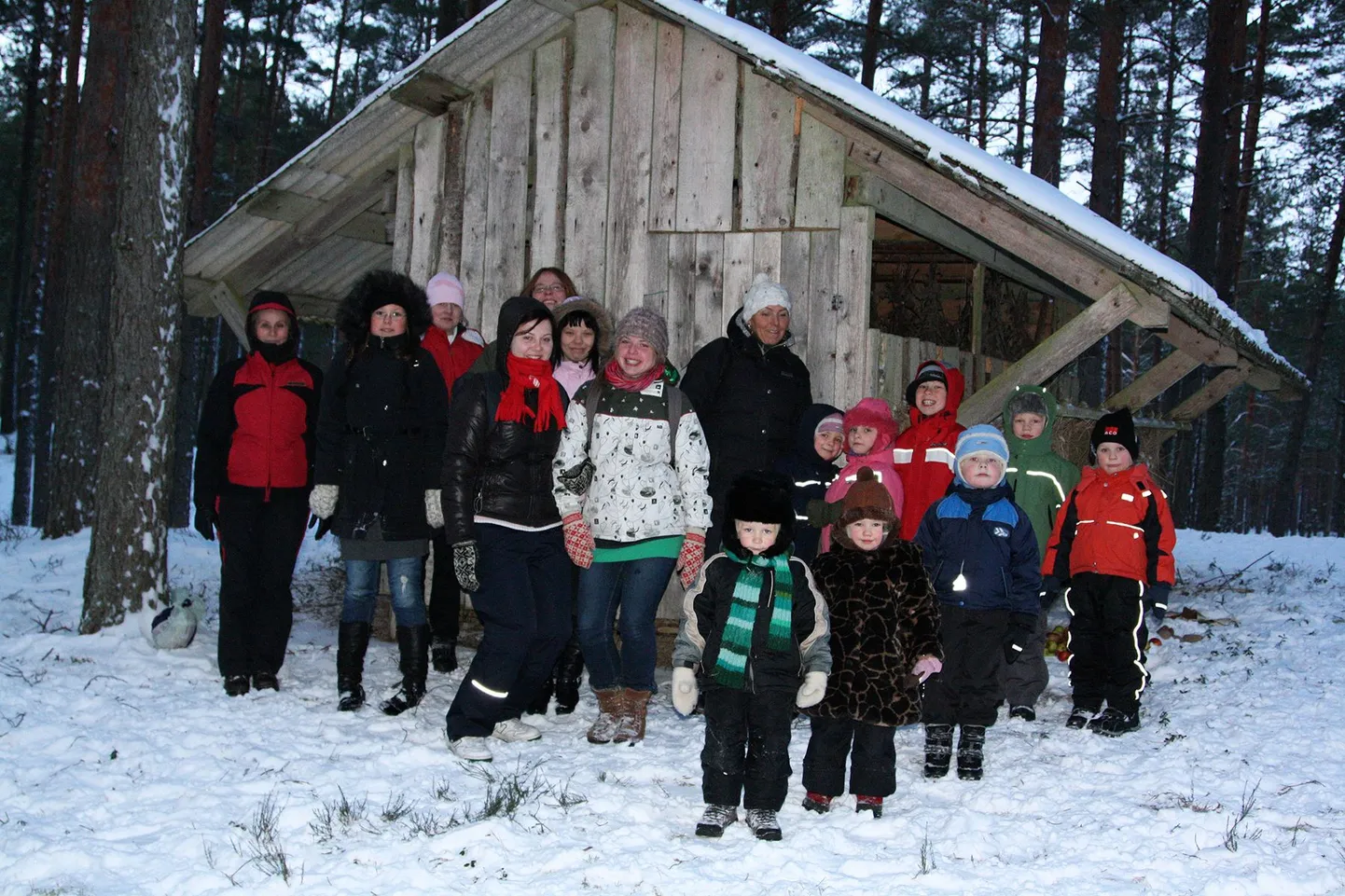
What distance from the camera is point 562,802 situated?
13.7 feet

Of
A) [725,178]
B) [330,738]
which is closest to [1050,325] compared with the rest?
[725,178]

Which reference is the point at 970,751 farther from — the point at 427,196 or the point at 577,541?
the point at 427,196

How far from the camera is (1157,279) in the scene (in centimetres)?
553

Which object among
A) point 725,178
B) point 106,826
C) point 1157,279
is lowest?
point 106,826

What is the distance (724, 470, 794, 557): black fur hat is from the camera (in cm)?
412

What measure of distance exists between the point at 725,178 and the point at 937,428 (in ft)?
7.16

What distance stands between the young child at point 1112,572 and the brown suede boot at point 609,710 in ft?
7.16

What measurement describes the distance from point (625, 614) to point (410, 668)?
3.89 feet

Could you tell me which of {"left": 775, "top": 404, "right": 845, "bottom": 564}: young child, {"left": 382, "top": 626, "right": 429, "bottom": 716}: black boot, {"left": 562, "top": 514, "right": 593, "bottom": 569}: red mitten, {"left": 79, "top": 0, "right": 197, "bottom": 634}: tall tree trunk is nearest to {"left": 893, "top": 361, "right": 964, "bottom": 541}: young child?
{"left": 775, "top": 404, "right": 845, "bottom": 564}: young child

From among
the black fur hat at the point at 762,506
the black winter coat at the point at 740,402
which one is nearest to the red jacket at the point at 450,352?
the black winter coat at the point at 740,402

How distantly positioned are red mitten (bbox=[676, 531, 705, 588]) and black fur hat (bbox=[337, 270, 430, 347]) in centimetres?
180

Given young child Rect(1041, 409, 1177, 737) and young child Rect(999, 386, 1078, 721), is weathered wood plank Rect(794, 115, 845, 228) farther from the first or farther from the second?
young child Rect(1041, 409, 1177, 737)

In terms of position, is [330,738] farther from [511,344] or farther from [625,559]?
[511,344]

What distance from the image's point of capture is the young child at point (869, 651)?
13.9 ft
